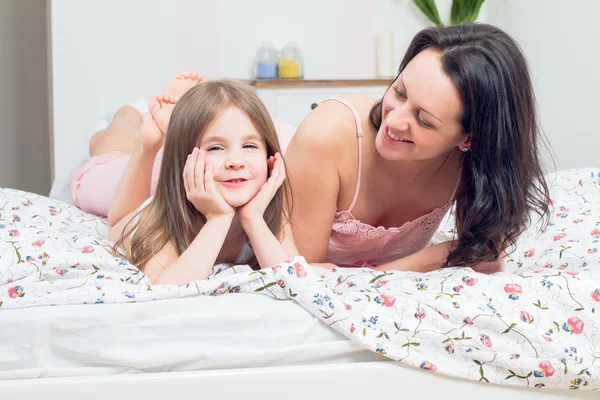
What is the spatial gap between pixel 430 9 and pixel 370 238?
7.56 feet

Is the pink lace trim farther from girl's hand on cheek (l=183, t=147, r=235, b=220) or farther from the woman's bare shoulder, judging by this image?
girl's hand on cheek (l=183, t=147, r=235, b=220)

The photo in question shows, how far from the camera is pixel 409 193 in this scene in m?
1.54

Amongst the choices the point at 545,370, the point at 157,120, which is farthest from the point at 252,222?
the point at 545,370

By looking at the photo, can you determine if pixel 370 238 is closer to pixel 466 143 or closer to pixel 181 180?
pixel 466 143

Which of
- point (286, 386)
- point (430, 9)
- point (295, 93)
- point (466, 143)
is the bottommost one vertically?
point (286, 386)

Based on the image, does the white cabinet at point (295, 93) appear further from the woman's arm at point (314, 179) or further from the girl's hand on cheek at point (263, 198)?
the girl's hand on cheek at point (263, 198)

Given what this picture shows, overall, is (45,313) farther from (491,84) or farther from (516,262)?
(516,262)

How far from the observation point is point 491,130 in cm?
130

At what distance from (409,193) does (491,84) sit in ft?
1.16

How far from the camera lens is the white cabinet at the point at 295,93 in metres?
3.34

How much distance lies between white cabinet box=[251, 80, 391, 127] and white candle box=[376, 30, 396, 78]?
0.14 metres

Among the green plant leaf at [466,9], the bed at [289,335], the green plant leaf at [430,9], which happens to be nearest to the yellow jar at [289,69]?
the green plant leaf at [430,9]

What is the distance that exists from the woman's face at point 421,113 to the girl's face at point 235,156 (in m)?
0.24

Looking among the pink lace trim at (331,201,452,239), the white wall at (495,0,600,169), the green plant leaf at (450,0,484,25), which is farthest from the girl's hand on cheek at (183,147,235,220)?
the green plant leaf at (450,0,484,25)
